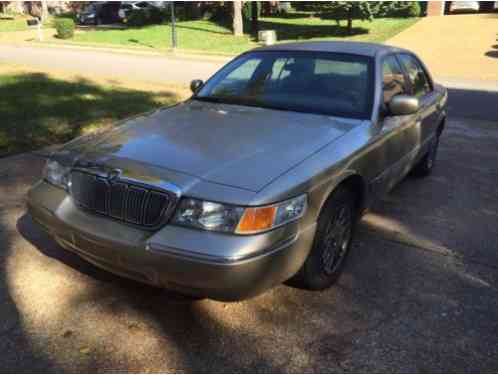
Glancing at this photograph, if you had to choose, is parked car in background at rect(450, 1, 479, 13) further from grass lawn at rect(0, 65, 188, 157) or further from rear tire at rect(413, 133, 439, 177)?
rear tire at rect(413, 133, 439, 177)

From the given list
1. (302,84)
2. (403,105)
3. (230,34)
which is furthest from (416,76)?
(230,34)

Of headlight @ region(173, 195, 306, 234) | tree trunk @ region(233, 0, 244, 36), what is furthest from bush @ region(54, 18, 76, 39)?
headlight @ region(173, 195, 306, 234)

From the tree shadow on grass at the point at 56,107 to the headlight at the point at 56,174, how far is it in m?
3.43

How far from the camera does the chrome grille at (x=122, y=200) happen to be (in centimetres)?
268

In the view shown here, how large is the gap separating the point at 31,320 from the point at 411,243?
296 centimetres

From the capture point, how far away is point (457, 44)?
21172 millimetres

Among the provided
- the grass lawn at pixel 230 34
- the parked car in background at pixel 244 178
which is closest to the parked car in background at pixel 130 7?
the grass lawn at pixel 230 34

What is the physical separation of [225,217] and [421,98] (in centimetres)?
323

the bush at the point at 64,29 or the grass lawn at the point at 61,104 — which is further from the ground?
the bush at the point at 64,29

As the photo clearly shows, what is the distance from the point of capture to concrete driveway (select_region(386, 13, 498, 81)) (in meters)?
16.6

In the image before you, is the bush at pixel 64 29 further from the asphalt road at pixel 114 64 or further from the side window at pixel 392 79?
the side window at pixel 392 79

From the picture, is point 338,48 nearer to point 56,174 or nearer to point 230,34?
point 56,174

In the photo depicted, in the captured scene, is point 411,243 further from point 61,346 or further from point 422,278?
point 61,346

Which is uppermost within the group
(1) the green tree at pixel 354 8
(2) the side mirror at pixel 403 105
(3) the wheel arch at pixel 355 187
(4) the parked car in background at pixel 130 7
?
(4) the parked car in background at pixel 130 7
